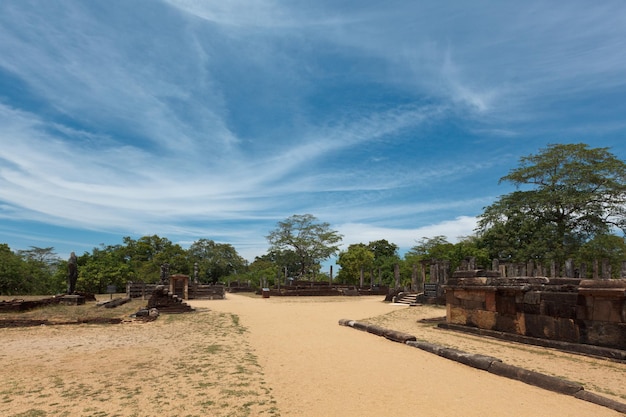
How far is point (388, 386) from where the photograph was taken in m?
5.76

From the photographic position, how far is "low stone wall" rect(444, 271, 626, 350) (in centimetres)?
798

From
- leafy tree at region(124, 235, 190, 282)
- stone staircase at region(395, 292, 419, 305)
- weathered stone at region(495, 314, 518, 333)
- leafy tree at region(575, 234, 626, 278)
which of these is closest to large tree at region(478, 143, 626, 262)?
leafy tree at region(575, 234, 626, 278)

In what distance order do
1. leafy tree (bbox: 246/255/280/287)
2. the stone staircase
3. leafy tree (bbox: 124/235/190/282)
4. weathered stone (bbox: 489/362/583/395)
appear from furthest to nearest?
leafy tree (bbox: 246/255/280/287)
leafy tree (bbox: 124/235/190/282)
the stone staircase
weathered stone (bbox: 489/362/583/395)

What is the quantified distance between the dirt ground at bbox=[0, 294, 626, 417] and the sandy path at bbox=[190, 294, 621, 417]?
18 mm

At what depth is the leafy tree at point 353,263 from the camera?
5325 cm

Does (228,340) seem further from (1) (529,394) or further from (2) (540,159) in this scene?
(2) (540,159)

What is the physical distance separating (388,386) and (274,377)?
6.36 feet

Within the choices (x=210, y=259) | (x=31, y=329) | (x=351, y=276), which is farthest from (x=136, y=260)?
(x=31, y=329)

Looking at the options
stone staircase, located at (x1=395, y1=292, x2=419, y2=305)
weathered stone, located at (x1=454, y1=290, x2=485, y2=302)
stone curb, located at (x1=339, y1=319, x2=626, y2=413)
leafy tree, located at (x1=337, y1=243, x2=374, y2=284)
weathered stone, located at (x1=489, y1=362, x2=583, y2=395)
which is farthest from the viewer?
leafy tree, located at (x1=337, y1=243, x2=374, y2=284)

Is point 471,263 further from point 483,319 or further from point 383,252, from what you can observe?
point 383,252

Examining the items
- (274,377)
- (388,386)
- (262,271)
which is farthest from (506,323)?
(262,271)

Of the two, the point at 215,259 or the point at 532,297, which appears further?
the point at 215,259

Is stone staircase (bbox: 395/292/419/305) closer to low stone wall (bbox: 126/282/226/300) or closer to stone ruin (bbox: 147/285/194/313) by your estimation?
stone ruin (bbox: 147/285/194/313)

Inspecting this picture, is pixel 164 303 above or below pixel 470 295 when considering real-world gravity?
below
